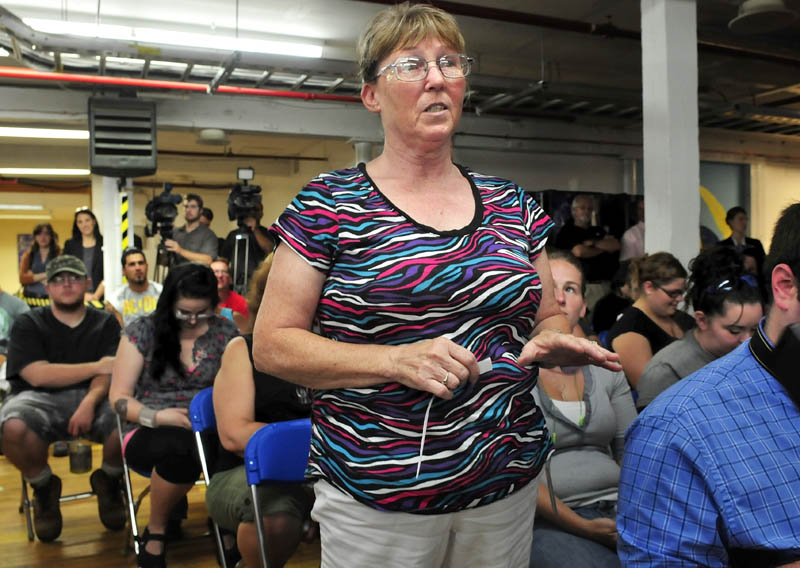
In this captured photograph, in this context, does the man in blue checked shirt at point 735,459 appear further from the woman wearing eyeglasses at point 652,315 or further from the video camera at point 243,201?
the video camera at point 243,201

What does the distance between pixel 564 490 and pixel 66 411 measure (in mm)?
2661

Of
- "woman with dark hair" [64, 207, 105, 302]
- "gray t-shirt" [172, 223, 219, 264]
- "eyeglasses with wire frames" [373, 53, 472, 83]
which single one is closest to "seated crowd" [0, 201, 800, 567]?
"eyeglasses with wire frames" [373, 53, 472, 83]

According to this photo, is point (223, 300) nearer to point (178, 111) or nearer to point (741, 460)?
point (178, 111)

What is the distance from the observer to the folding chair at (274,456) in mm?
2025

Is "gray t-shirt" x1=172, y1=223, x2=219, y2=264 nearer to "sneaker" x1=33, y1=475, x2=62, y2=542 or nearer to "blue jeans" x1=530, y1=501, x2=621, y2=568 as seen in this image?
"sneaker" x1=33, y1=475, x2=62, y2=542

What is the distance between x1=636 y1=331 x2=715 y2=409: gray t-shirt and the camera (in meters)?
2.30

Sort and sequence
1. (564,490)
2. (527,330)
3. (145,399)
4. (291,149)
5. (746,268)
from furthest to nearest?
(291,149), (145,399), (746,268), (564,490), (527,330)

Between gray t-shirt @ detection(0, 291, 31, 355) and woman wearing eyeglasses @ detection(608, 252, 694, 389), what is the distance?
3749mm

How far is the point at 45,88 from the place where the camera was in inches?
272

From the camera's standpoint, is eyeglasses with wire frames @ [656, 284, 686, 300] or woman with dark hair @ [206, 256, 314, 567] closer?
woman with dark hair @ [206, 256, 314, 567]

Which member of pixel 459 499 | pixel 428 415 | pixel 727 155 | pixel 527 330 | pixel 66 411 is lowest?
pixel 66 411

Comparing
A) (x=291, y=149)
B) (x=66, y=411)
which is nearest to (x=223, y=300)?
(x=66, y=411)

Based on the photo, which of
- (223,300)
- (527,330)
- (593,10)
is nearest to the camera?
(527,330)

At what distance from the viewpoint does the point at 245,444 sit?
2312mm
